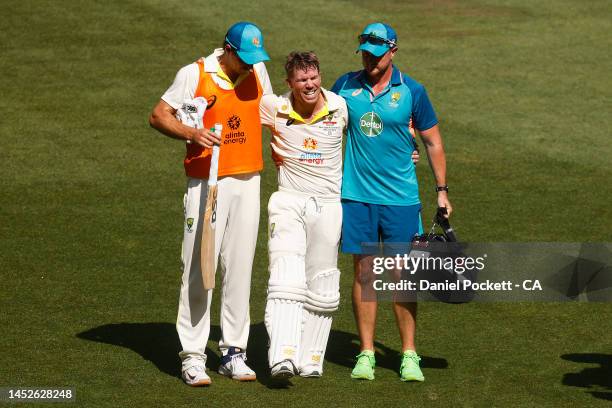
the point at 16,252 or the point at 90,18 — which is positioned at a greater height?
the point at 90,18

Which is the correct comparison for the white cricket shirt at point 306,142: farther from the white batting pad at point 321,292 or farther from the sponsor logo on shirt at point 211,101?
the white batting pad at point 321,292

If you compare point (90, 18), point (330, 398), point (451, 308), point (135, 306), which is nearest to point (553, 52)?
point (90, 18)

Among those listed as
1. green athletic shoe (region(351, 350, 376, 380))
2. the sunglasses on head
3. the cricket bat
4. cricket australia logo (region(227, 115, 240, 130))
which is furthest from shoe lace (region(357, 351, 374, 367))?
the sunglasses on head

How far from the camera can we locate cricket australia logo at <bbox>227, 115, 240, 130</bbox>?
8.56m

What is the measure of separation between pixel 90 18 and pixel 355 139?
10755 mm

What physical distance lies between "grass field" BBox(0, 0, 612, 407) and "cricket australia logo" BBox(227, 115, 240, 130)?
68.2 inches

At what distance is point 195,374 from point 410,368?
148cm

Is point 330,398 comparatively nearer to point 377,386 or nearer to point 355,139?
point 377,386

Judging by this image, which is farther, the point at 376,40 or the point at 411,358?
the point at 411,358

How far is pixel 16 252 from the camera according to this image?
37.6ft

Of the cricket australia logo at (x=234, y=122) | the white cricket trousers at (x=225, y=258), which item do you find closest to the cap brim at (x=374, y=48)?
the cricket australia logo at (x=234, y=122)

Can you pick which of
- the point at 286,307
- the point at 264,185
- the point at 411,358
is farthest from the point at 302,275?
the point at 264,185

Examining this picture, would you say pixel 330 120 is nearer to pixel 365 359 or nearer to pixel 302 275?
pixel 302 275

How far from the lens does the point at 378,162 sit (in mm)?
8805
